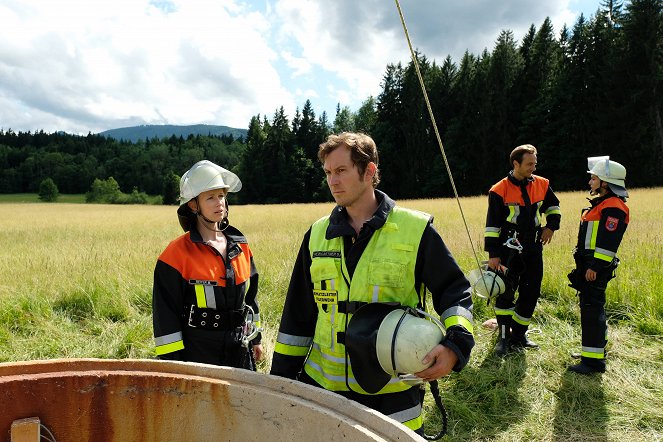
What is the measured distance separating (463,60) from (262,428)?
48.2m

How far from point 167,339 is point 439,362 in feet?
4.94

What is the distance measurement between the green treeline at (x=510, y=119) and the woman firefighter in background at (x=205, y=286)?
118 feet

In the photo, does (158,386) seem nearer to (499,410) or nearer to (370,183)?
(370,183)

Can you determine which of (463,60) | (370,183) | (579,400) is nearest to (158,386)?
(370,183)

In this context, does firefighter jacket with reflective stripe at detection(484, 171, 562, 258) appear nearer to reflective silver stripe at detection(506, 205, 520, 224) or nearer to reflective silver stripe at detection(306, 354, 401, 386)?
reflective silver stripe at detection(506, 205, 520, 224)

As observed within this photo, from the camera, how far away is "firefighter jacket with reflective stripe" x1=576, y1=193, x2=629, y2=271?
13.4 feet

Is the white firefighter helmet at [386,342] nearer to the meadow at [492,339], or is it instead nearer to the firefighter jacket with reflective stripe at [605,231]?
the meadow at [492,339]

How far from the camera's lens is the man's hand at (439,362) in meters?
1.71

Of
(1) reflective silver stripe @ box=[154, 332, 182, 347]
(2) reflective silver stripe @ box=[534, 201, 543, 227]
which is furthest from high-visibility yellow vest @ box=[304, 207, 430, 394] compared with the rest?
(2) reflective silver stripe @ box=[534, 201, 543, 227]

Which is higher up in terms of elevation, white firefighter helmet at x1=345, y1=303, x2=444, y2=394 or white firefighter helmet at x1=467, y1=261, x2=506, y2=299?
white firefighter helmet at x1=345, y1=303, x2=444, y2=394

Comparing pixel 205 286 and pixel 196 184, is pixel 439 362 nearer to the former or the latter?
pixel 205 286

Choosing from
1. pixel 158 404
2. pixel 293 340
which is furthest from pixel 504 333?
pixel 158 404

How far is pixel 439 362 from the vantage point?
1.72 meters

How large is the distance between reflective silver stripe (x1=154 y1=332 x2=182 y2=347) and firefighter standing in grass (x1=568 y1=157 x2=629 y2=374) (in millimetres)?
3533
